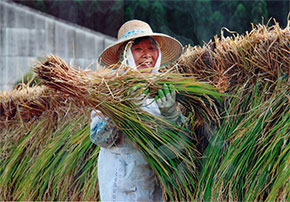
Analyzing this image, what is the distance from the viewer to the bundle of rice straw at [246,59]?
1.68 meters

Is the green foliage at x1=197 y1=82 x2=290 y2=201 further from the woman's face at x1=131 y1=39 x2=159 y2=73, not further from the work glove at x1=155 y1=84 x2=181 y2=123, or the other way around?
the woman's face at x1=131 y1=39 x2=159 y2=73

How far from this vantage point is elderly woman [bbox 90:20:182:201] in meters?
1.79

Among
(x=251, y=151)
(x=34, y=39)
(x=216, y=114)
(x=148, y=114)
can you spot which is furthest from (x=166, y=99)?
(x=34, y=39)

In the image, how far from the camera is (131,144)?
188 cm

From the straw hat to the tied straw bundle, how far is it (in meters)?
0.32

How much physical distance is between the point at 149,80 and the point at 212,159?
0.48 m

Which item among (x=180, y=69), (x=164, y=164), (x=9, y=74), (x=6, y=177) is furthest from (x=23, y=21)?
(x=164, y=164)

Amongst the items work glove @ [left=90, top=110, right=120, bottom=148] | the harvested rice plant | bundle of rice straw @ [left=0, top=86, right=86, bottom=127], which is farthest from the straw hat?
bundle of rice straw @ [left=0, top=86, right=86, bottom=127]

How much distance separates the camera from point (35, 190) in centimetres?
285

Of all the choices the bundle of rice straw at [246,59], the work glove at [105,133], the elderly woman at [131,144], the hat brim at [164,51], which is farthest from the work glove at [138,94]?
the hat brim at [164,51]

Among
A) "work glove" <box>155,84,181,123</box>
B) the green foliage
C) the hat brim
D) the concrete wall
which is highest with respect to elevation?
the concrete wall

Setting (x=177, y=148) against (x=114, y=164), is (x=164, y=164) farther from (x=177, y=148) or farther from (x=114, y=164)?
(x=114, y=164)

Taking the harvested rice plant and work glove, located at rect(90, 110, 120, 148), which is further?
work glove, located at rect(90, 110, 120, 148)

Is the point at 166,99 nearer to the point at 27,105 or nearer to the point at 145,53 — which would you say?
the point at 145,53
